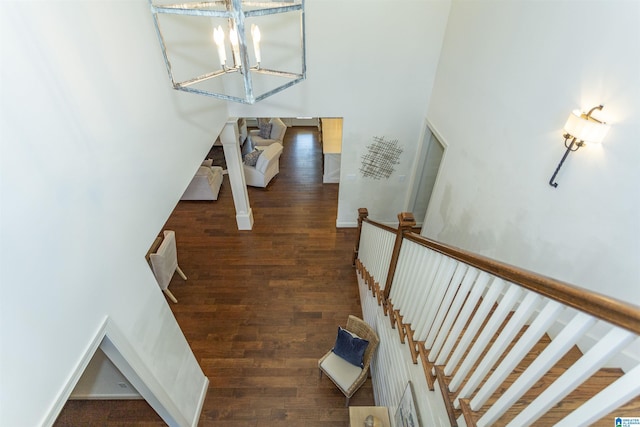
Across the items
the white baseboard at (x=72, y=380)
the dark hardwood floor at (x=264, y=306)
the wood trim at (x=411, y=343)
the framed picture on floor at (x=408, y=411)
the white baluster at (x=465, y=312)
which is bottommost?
the dark hardwood floor at (x=264, y=306)

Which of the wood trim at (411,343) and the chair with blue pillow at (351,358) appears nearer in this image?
the wood trim at (411,343)

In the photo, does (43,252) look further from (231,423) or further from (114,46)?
(231,423)

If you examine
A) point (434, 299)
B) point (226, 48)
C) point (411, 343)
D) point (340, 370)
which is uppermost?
point (226, 48)

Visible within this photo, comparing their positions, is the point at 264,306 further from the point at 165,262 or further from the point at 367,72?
the point at 367,72

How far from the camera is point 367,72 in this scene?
4434 millimetres

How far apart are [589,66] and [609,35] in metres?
0.19

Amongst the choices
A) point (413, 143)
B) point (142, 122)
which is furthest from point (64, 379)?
point (413, 143)

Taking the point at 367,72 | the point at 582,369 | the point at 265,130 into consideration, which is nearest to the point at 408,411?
the point at 582,369

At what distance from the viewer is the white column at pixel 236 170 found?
5.00 metres

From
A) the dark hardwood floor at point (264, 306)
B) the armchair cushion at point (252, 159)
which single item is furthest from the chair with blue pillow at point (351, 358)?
the armchair cushion at point (252, 159)

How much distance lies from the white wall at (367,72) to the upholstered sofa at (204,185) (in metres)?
2.30

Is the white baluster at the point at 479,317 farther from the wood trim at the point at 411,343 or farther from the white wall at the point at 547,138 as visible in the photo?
the white wall at the point at 547,138

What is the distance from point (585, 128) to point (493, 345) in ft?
5.27

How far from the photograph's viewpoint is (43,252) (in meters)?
1.57
